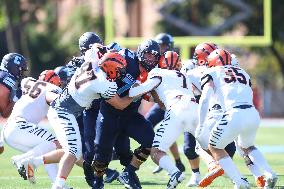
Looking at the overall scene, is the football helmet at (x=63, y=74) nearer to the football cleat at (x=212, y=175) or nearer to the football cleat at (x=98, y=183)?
the football cleat at (x=98, y=183)

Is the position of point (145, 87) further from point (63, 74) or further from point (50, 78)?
point (63, 74)

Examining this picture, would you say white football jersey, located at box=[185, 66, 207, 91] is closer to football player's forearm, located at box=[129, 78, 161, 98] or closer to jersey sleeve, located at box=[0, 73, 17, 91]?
football player's forearm, located at box=[129, 78, 161, 98]

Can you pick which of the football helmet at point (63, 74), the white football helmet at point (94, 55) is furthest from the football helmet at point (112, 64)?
the football helmet at point (63, 74)

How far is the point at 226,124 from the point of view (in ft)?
29.5

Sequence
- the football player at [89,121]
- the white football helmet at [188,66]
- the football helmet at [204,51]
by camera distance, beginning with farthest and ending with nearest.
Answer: the white football helmet at [188,66] → the football helmet at [204,51] → the football player at [89,121]

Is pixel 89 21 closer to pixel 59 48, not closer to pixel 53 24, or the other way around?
pixel 59 48

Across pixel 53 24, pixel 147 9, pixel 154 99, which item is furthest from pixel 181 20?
pixel 154 99

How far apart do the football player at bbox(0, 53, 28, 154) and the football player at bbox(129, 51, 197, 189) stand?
1626 mm

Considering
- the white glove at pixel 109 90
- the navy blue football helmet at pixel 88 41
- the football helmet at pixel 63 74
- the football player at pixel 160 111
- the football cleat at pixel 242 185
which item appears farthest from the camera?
the football player at pixel 160 111

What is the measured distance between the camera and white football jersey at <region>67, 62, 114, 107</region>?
8708 millimetres

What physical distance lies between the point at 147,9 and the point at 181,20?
10.7 meters

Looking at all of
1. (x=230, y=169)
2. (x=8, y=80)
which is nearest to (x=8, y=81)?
(x=8, y=80)

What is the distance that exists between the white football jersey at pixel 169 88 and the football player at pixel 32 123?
3.78ft

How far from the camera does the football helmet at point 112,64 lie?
8805 millimetres
